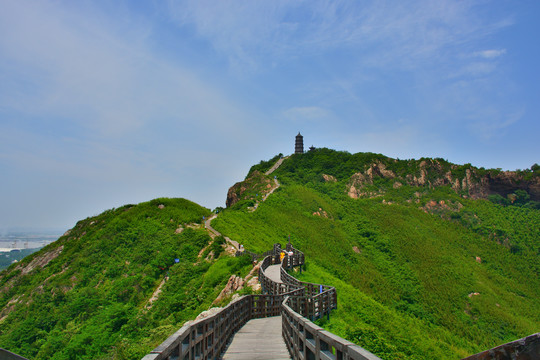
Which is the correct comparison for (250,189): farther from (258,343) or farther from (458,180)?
(258,343)

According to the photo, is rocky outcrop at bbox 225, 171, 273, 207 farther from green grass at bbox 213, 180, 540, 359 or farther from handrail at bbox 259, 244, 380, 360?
handrail at bbox 259, 244, 380, 360

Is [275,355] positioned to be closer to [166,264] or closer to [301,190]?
[166,264]

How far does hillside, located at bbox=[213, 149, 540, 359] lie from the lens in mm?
27273

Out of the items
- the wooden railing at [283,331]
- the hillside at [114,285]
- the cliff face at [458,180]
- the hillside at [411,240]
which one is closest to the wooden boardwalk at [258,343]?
the wooden railing at [283,331]

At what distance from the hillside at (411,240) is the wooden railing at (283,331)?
5.23 ft

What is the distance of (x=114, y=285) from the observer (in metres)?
32.5

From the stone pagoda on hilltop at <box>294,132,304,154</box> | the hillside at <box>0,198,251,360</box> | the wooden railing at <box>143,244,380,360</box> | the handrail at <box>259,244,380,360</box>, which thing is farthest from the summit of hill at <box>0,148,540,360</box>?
the stone pagoda on hilltop at <box>294,132,304,154</box>

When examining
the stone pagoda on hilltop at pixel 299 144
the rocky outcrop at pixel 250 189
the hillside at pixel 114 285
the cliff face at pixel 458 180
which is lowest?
the hillside at pixel 114 285

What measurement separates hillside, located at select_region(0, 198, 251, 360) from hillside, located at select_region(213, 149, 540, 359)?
6378 millimetres

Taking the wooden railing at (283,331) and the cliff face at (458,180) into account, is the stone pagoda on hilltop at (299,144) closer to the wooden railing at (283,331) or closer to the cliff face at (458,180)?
the cliff face at (458,180)

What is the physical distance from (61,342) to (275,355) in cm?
2368

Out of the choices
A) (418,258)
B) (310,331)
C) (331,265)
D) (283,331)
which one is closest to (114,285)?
(331,265)

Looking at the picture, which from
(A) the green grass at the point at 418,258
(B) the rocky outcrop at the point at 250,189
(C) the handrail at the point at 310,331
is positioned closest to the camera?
(C) the handrail at the point at 310,331

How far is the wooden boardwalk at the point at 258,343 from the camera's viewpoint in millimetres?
8125
